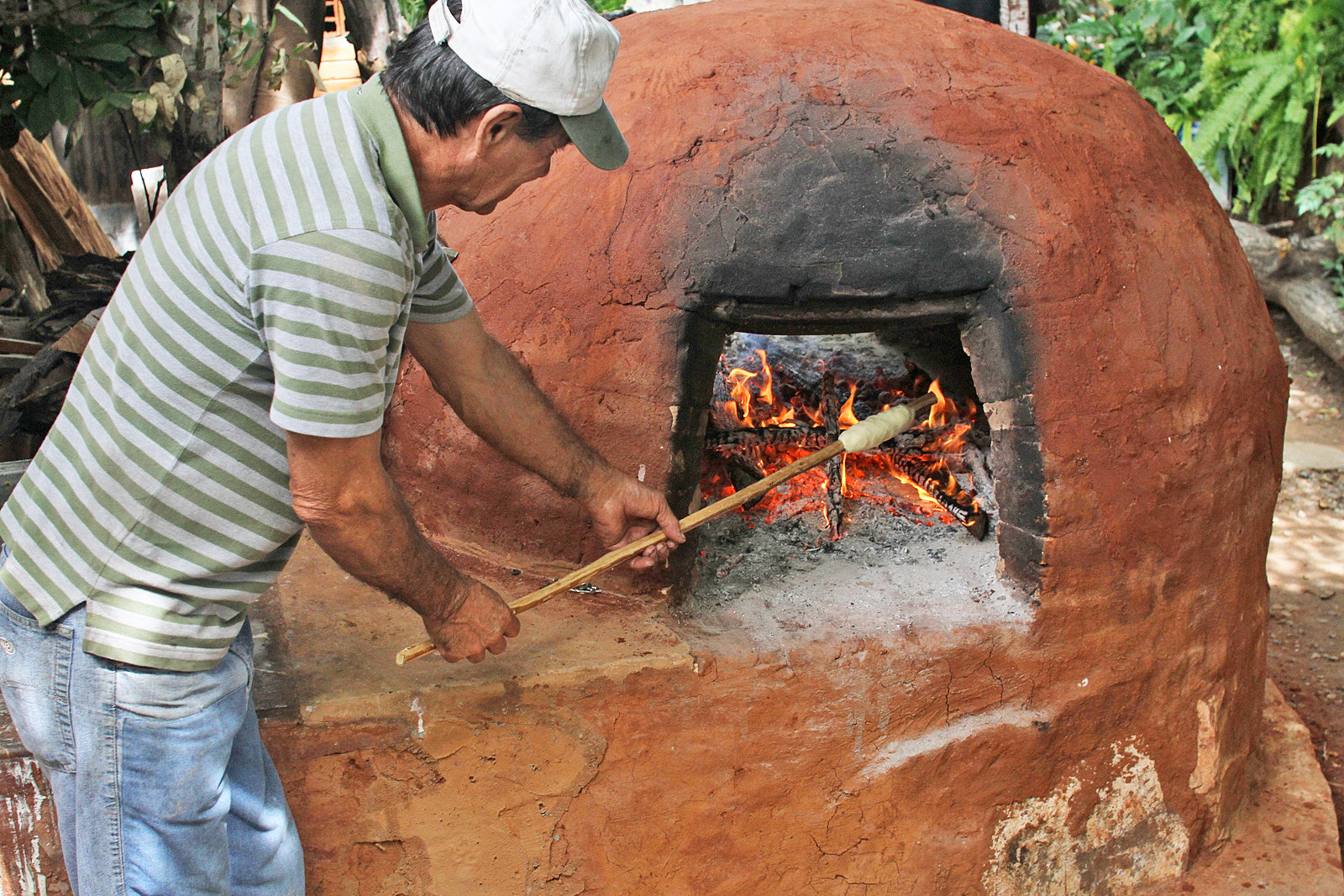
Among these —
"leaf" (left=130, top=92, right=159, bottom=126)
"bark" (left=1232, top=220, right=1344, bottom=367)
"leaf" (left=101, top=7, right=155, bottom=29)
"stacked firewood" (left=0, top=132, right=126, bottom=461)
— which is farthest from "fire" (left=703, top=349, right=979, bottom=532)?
"bark" (left=1232, top=220, right=1344, bottom=367)

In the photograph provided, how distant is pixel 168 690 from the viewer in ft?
5.60

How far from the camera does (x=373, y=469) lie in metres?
1.66

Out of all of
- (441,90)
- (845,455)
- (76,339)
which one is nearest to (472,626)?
(441,90)

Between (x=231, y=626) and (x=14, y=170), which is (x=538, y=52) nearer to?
(x=231, y=626)

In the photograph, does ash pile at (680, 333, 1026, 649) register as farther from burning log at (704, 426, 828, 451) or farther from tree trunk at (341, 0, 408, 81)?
tree trunk at (341, 0, 408, 81)

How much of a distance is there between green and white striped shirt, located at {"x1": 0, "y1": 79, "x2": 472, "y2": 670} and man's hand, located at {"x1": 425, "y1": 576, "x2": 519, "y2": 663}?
32 cm

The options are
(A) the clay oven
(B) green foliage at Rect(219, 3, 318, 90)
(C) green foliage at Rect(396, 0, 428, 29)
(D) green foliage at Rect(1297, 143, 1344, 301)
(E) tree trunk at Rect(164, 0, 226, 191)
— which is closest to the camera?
(A) the clay oven

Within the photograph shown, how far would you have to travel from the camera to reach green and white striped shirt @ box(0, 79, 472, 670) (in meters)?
1.50

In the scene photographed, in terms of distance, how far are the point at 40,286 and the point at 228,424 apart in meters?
3.68

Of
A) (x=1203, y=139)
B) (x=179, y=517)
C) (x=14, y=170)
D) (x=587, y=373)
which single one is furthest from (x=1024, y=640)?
(x=1203, y=139)

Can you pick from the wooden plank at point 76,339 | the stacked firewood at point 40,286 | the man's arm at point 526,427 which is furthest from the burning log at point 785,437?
the wooden plank at point 76,339

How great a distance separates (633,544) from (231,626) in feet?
2.65

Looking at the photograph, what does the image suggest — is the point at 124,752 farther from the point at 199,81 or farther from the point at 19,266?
the point at 19,266

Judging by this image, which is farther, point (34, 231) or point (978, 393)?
point (34, 231)
